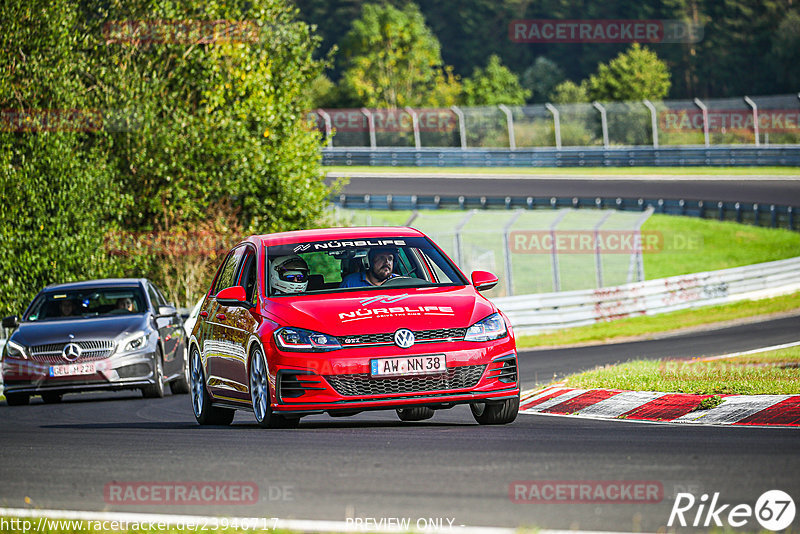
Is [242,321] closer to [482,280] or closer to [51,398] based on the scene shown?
[482,280]

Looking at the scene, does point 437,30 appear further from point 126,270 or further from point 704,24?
point 126,270

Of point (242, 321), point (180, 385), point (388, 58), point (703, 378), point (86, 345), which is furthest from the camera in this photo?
point (388, 58)

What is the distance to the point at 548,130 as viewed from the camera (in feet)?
190

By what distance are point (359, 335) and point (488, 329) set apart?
99 cm

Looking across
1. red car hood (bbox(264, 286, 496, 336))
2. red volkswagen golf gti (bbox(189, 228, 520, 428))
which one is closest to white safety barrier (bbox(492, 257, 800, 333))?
red volkswagen golf gti (bbox(189, 228, 520, 428))

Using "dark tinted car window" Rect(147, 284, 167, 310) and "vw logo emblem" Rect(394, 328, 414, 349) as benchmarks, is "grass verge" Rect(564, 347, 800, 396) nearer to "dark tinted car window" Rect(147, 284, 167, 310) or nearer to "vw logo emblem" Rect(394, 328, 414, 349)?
"vw logo emblem" Rect(394, 328, 414, 349)

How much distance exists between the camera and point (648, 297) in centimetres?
2734

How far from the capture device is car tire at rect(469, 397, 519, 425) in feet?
32.5

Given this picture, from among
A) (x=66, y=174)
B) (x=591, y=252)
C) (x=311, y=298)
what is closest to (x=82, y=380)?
(x=311, y=298)

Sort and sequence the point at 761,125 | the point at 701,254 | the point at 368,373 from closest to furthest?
1. the point at 368,373
2. the point at 701,254
3. the point at 761,125

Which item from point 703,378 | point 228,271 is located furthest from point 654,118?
point 228,271

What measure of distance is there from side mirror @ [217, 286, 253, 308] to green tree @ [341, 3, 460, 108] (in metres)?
67.7

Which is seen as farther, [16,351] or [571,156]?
[571,156]

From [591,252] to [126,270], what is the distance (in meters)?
15.7
